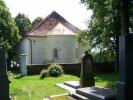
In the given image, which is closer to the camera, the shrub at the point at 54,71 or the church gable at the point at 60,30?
the shrub at the point at 54,71

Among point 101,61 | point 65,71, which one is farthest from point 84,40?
point 65,71

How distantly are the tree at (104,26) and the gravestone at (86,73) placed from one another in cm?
374

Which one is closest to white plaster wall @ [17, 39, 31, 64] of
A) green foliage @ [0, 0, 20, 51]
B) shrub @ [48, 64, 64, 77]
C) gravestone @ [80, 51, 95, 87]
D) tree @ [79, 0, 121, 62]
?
green foliage @ [0, 0, 20, 51]

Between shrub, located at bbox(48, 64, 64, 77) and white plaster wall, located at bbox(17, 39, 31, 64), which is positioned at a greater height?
white plaster wall, located at bbox(17, 39, 31, 64)

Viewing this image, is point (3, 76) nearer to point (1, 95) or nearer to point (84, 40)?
point (1, 95)

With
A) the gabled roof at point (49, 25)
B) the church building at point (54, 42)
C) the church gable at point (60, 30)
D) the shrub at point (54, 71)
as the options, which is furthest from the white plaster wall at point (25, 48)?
the shrub at point (54, 71)

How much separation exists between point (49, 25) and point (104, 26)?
16493 millimetres

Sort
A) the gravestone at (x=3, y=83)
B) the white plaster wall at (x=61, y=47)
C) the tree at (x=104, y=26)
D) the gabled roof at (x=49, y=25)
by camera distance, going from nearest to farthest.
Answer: the gravestone at (x=3, y=83)
the tree at (x=104, y=26)
the white plaster wall at (x=61, y=47)
the gabled roof at (x=49, y=25)

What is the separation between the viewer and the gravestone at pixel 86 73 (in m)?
16.4

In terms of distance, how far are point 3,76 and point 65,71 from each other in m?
18.8

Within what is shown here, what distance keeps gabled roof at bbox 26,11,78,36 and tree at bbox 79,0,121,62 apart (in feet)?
27.9

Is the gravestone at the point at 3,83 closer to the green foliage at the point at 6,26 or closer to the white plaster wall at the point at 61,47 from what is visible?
the white plaster wall at the point at 61,47

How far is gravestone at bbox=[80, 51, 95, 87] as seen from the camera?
53.7 feet

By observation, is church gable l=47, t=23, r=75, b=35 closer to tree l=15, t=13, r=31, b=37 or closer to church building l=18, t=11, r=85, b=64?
church building l=18, t=11, r=85, b=64
